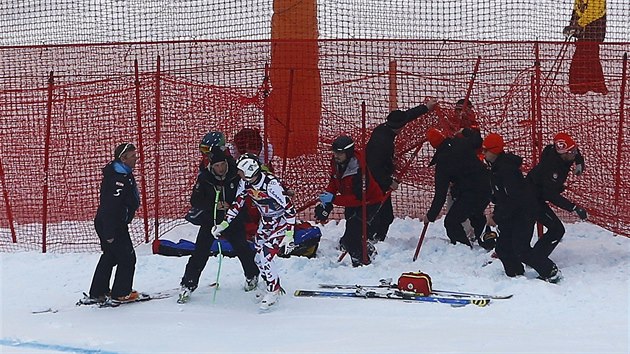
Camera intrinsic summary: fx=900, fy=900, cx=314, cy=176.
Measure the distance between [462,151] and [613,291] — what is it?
2.21 m

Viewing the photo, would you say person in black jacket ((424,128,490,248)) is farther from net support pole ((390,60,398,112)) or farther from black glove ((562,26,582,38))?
black glove ((562,26,582,38))

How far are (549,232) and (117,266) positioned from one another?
422 cm

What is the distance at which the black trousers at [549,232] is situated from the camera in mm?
8844

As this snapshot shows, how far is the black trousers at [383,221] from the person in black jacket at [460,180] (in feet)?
2.49

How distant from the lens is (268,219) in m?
8.42

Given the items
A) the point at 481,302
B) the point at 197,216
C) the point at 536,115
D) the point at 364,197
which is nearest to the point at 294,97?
the point at 364,197

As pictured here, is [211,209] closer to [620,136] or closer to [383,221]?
[383,221]

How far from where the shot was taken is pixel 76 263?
397 inches

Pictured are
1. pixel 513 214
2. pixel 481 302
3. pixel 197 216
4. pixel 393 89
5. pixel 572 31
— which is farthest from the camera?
pixel 572 31

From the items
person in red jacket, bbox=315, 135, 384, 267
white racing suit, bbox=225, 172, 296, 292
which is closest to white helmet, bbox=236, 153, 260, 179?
white racing suit, bbox=225, 172, 296, 292

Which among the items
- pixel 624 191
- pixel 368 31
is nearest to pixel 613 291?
pixel 624 191

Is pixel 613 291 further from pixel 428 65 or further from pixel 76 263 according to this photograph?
pixel 76 263

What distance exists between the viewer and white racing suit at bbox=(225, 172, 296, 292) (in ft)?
27.0

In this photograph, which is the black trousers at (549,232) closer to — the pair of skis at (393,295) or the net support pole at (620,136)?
the pair of skis at (393,295)
